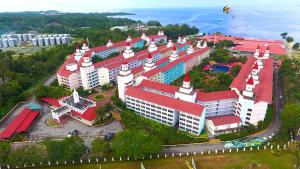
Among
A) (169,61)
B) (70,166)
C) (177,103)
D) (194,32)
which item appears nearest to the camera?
(70,166)

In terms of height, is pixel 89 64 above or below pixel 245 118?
above

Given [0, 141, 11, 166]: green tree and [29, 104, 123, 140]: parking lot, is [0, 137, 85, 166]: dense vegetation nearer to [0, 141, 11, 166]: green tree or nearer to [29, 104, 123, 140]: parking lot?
[0, 141, 11, 166]: green tree

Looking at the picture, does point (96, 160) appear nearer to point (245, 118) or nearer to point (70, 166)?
point (70, 166)

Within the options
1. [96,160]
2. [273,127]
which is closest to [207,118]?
[273,127]

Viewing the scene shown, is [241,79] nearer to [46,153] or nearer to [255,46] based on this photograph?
[46,153]

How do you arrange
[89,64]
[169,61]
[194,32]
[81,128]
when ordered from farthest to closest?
[194,32], [169,61], [89,64], [81,128]

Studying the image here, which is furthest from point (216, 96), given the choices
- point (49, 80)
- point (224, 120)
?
point (49, 80)

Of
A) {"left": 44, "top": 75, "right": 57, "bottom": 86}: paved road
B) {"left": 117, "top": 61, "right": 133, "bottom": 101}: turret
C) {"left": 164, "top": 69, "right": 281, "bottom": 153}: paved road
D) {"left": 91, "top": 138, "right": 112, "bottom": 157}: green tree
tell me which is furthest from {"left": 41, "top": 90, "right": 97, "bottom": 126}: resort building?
{"left": 44, "top": 75, "right": 57, "bottom": 86}: paved road
